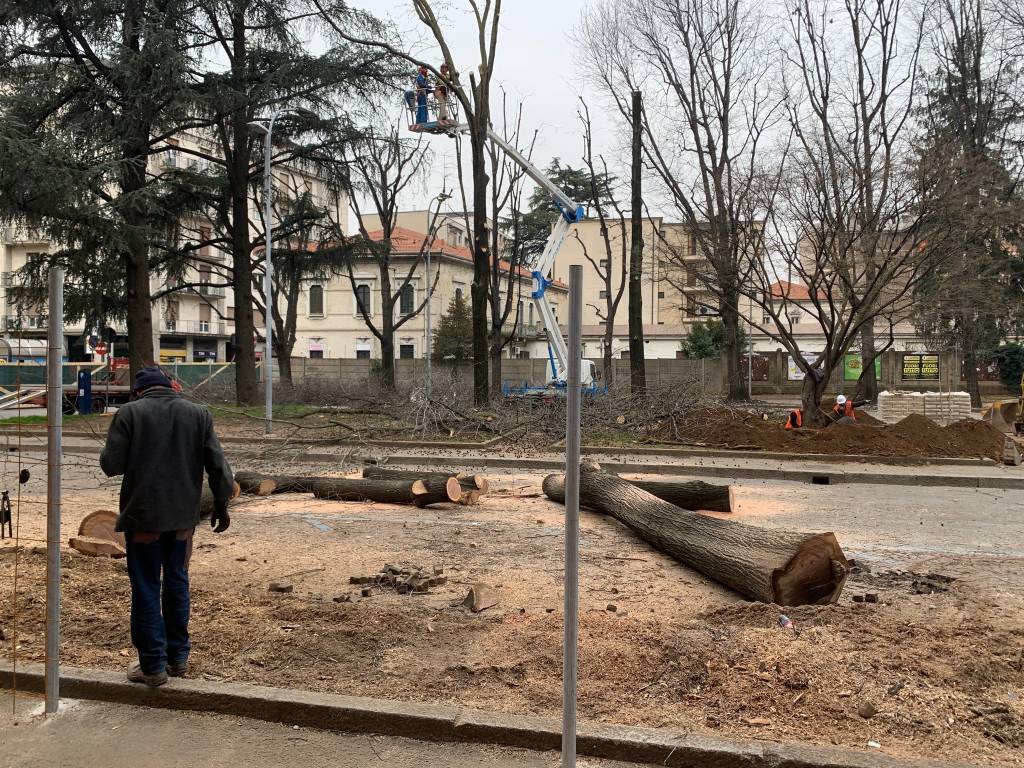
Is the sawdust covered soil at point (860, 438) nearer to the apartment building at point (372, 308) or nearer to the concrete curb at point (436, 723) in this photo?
the concrete curb at point (436, 723)

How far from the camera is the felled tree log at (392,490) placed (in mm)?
10305

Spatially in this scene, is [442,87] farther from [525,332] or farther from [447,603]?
[525,332]

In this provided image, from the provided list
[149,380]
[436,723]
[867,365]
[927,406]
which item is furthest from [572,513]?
[927,406]

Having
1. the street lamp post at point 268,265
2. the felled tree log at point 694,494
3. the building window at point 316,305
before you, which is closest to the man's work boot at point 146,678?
the felled tree log at point 694,494

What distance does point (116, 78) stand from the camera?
21484 millimetres

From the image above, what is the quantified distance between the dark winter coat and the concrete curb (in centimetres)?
88

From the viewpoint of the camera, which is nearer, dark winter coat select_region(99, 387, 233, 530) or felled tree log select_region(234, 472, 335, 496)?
dark winter coat select_region(99, 387, 233, 530)

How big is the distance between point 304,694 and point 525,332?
62155 millimetres

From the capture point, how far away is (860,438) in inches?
679

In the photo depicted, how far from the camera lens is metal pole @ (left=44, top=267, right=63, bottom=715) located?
4.31 m

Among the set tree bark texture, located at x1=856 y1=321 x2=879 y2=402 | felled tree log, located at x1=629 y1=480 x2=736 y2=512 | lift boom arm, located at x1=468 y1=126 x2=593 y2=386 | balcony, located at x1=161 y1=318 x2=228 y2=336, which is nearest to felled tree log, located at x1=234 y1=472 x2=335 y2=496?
felled tree log, located at x1=629 y1=480 x2=736 y2=512

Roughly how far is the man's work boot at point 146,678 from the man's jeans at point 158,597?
0.08 ft

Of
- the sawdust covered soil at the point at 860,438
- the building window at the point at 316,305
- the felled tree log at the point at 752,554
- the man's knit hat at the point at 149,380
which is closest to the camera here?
the man's knit hat at the point at 149,380

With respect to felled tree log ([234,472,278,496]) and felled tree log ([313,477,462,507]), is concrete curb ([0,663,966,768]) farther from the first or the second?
felled tree log ([234,472,278,496])
